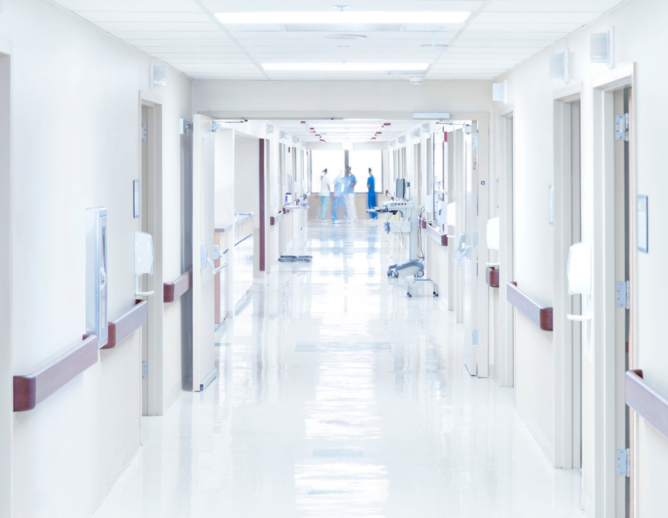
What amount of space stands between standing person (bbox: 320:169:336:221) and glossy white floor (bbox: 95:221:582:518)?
16663 mm

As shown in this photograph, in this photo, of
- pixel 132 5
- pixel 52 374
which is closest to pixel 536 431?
pixel 52 374

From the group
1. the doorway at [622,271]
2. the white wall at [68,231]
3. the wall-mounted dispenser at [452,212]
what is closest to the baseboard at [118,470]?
the white wall at [68,231]

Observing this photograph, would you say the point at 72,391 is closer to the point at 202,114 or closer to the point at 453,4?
the point at 453,4

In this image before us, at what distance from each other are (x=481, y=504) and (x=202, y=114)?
12.3 feet

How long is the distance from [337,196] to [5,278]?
23.3 meters

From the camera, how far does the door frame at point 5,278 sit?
9.35ft

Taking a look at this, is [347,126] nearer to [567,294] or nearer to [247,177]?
[247,177]

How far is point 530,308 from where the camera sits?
5027mm

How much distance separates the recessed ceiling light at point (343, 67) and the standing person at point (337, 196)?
19.5 metres

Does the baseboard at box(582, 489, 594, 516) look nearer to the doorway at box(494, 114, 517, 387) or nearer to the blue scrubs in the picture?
the doorway at box(494, 114, 517, 387)

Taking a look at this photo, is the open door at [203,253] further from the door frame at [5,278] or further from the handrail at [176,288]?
the door frame at [5,278]

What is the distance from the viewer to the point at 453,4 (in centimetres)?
354

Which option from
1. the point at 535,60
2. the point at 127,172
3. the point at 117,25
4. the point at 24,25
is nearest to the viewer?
the point at 24,25

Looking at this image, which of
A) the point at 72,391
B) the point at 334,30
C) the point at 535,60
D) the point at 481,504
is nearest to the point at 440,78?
the point at 535,60
